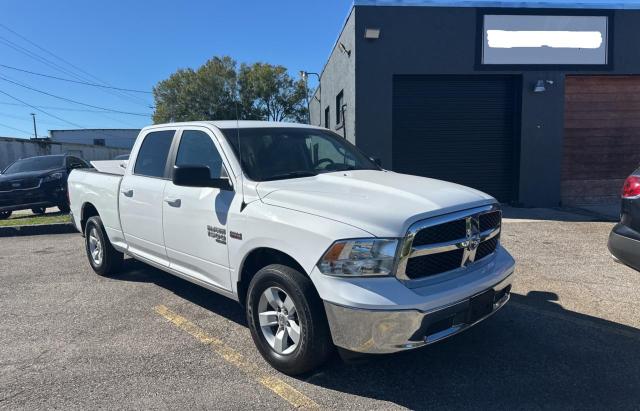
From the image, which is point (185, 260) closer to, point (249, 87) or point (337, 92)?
point (337, 92)

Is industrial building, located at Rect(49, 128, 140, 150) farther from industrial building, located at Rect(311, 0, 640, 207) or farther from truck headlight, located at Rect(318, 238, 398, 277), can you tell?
truck headlight, located at Rect(318, 238, 398, 277)

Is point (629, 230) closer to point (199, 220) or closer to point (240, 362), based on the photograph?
point (240, 362)

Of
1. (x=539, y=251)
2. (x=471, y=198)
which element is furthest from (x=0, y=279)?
(x=539, y=251)

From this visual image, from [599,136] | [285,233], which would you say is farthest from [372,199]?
[599,136]

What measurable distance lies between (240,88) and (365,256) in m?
39.2

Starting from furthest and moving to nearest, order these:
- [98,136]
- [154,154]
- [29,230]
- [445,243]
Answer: [98,136]
[29,230]
[154,154]
[445,243]

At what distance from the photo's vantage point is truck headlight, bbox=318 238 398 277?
9.02 ft

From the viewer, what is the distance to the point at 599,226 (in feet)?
27.4

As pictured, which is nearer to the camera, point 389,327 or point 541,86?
point 389,327

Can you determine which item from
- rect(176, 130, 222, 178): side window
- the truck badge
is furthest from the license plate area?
rect(176, 130, 222, 178): side window

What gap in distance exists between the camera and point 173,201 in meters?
4.14

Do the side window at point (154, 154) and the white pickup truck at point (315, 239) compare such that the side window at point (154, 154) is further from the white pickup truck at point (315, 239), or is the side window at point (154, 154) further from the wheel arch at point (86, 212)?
the wheel arch at point (86, 212)

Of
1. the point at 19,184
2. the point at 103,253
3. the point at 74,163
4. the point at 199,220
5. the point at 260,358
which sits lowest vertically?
the point at 260,358

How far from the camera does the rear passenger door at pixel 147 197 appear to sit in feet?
14.5
